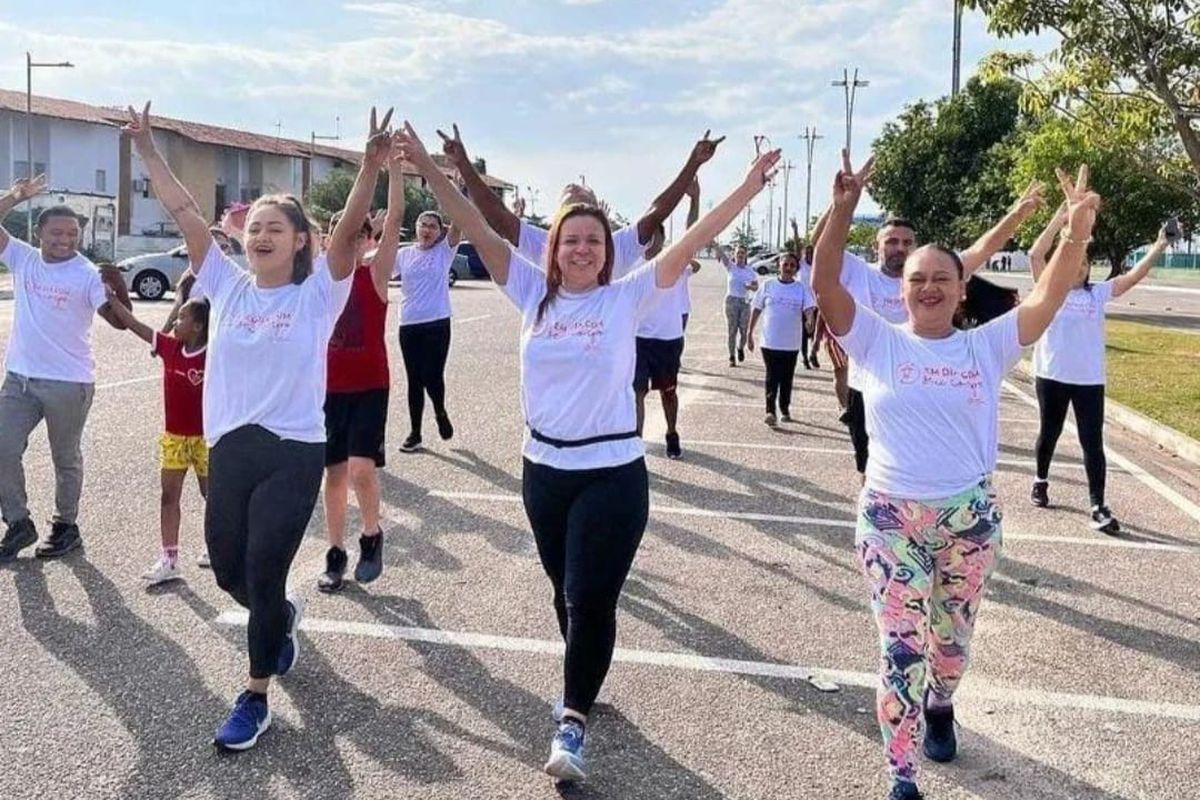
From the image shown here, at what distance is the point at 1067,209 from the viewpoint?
395 cm

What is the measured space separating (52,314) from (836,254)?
4342 mm

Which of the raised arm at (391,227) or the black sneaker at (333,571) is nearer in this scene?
the raised arm at (391,227)

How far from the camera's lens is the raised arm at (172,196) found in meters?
4.18

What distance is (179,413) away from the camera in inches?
217

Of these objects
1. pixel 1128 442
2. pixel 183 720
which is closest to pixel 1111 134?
pixel 1128 442

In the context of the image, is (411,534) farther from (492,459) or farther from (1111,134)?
(1111,134)

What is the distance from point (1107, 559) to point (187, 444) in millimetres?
4986

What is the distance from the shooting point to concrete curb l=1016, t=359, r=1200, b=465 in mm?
10031

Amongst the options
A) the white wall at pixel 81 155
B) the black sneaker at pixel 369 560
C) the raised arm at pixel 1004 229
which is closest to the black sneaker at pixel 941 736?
the raised arm at pixel 1004 229

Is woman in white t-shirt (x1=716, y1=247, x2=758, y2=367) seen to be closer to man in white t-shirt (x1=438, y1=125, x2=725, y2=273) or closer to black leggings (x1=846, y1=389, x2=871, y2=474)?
black leggings (x1=846, y1=389, x2=871, y2=474)

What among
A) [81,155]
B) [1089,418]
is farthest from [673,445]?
[81,155]

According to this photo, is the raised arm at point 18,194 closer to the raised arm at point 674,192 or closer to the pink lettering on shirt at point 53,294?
the pink lettering on shirt at point 53,294

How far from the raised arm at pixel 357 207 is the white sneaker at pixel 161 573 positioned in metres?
2.26

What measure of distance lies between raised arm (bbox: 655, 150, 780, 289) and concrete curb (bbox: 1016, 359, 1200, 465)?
7400 millimetres
